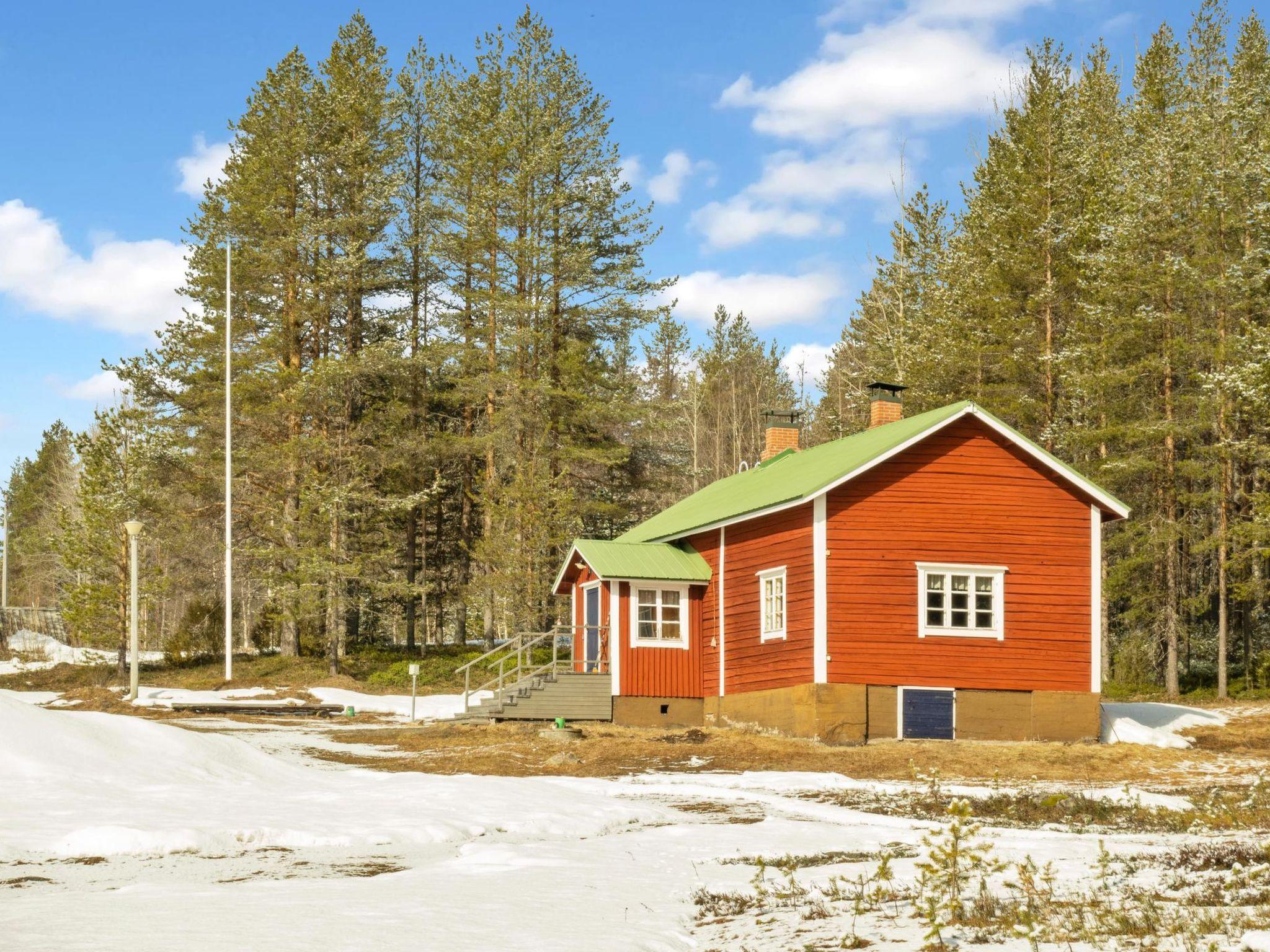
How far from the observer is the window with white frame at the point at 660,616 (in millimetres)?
28094

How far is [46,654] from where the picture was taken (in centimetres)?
4691

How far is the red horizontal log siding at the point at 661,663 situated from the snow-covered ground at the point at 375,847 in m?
8.87

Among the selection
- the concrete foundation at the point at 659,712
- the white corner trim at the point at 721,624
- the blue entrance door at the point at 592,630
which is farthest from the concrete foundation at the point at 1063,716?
the blue entrance door at the point at 592,630

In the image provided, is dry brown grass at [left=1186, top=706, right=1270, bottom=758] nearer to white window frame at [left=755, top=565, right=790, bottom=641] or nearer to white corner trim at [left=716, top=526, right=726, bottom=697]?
white window frame at [left=755, top=565, right=790, bottom=641]

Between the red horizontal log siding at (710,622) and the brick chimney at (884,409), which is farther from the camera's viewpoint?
the brick chimney at (884,409)

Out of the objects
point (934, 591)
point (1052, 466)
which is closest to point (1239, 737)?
point (1052, 466)

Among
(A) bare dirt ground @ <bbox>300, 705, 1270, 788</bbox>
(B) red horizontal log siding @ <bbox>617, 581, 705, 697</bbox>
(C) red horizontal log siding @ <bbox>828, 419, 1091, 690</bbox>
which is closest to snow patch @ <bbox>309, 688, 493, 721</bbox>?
(B) red horizontal log siding @ <bbox>617, 581, 705, 697</bbox>

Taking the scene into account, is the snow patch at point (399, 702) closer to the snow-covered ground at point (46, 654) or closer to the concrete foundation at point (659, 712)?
the concrete foundation at point (659, 712)

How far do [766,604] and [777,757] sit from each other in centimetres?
478

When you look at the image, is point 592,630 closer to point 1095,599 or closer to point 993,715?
point 993,715

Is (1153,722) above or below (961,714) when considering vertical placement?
below

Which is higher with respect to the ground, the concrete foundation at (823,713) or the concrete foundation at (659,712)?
the concrete foundation at (823,713)

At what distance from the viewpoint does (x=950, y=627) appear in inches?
945

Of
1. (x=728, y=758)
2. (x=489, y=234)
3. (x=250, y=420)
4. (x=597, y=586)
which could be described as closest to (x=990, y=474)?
(x=728, y=758)
